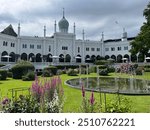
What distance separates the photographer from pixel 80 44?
3051 inches

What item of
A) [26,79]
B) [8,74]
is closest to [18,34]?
[8,74]

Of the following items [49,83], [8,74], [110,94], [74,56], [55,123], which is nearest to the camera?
[55,123]

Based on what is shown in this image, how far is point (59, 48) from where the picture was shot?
73.4 metres

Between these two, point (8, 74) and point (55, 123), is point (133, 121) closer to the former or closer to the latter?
point (55, 123)

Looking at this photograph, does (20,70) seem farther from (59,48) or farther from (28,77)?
(59,48)

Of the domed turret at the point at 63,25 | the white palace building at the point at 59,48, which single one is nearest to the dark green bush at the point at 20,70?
the white palace building at the point at 59,48

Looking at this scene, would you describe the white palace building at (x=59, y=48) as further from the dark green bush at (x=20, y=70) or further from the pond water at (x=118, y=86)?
the pond water at (x=118, y=86)

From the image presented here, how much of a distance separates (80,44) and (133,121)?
71.9m

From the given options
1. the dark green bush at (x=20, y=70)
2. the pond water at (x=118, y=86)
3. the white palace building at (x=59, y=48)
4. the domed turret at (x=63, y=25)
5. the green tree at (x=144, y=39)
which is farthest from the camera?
the domed turret at (x=63, y=25)

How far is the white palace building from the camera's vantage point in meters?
65.8

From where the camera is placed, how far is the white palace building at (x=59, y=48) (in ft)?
216

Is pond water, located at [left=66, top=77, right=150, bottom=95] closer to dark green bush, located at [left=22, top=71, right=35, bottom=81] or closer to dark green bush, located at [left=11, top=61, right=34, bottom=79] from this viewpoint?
dark green bush, located at [left=22, top=71, right=35, bottom=81]

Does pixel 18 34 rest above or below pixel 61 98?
above

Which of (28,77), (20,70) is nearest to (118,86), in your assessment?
(28,77)
